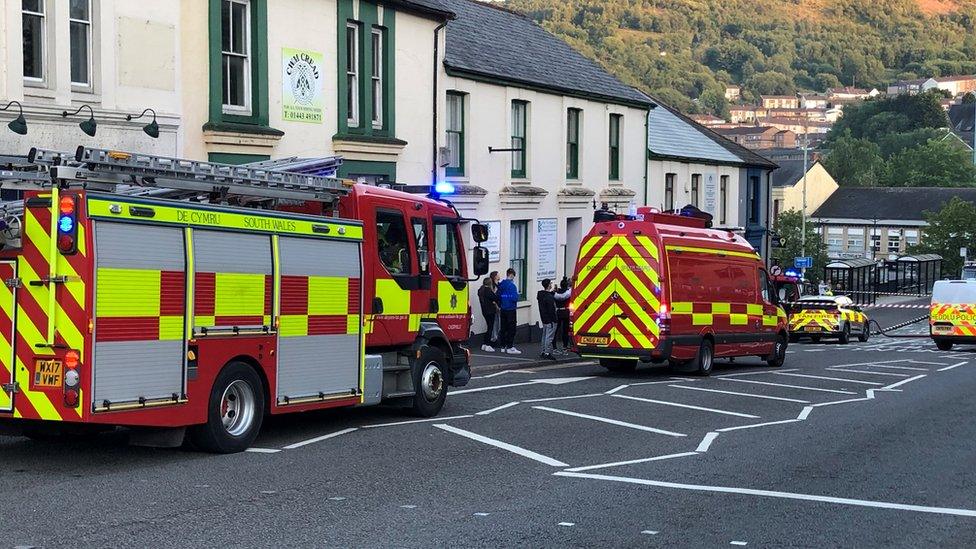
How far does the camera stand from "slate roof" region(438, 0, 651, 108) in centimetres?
2964

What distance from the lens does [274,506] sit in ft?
31.6

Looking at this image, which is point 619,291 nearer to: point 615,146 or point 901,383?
point 901,383

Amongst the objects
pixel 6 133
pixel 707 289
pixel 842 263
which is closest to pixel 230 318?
pixel 6 133

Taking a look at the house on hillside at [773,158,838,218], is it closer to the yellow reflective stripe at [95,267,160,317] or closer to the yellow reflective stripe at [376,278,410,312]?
the yellow reflective stripe at [376,278,410,312]

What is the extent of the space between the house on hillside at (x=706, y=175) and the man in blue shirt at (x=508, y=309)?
42.2 feet

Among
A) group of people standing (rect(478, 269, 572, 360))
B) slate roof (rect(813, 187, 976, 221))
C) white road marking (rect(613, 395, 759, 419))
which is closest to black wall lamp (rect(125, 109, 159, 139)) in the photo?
white road marking (rect(613, 395, 759, 419))

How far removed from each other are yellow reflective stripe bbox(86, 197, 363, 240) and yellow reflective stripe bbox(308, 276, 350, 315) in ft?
1.59

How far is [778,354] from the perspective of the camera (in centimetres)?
2733

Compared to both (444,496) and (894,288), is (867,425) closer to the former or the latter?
(444,496)

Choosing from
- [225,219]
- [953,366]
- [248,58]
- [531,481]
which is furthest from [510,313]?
[531,481]

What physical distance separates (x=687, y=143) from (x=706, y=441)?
30531 millimetres

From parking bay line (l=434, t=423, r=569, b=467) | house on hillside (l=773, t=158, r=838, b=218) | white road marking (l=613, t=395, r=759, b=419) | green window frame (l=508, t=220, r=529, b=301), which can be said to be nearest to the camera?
parking bay line (l=434, t=423, r=569, b=467)

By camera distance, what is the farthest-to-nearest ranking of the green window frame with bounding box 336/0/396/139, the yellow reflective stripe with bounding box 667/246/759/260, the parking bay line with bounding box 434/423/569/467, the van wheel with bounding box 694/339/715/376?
the green window frame with bounding box 336/0/396/139
the van wheel with bounding box 694/339/715/376
the yellow reflective stripe with bounding box 667/246/759/260
the parking bay line with bounding box 434/423/569/467

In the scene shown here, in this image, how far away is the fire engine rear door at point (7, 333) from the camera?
10.9 meters
